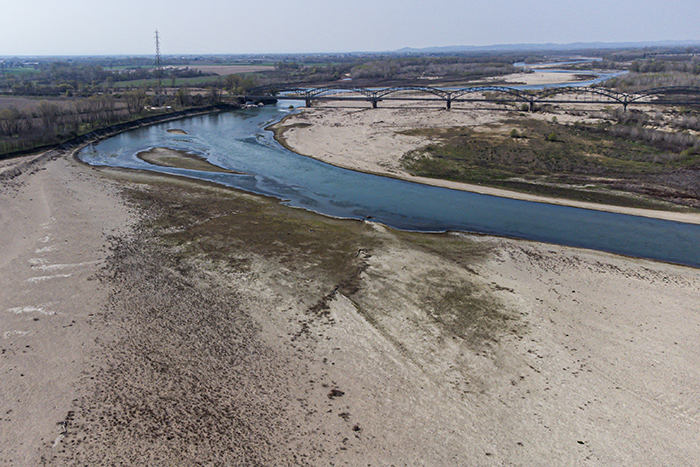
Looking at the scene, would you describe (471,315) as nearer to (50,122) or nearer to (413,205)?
(413,205)

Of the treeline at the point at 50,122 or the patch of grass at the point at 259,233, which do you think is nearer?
the patch of grass at the point at 259,233

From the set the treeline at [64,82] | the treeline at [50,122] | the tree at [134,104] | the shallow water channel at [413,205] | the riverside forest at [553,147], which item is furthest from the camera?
the treeline at [64,82]

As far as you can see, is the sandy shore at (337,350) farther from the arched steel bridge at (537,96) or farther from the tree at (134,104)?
the arched steel bridge at (537,96)

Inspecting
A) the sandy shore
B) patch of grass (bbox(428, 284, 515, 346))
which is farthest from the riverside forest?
patch of grass (bbox(428, 284, 515, 346))

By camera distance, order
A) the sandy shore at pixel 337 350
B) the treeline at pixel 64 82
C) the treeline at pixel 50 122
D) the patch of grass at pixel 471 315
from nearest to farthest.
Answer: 1. the sandy shore at pixel 337 350
2. the patch of grass at pixel 471 315
3. the treeline at pixel 50 122
4. the treeline at pixel 64 82

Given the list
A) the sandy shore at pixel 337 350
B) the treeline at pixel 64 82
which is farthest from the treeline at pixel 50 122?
the treeline at pixel 64 82

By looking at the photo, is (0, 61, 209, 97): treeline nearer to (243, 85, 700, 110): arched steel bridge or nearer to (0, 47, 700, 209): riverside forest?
(0, 47, 700, 209): riverside forest
